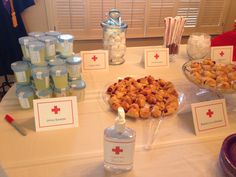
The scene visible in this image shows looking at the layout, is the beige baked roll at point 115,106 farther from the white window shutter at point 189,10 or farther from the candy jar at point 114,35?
the white window shutter at point 189,10

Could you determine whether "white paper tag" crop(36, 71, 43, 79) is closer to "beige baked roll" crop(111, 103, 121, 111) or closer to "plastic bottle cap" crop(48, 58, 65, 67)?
"plastic bottle cap" crop(48, 58, 65, 67)

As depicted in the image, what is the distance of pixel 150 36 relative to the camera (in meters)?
2.40

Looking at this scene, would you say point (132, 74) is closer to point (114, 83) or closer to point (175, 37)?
point (114, 83)

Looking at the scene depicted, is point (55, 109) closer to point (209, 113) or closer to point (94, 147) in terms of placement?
point (94, 147)

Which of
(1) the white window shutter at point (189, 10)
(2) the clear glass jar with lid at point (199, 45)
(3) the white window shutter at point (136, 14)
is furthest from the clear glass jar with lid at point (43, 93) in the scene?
(1) the white window shutter at point (189, 10)

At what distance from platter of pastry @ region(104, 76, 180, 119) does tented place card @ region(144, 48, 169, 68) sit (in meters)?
0.21

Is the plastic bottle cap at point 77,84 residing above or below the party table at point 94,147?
above

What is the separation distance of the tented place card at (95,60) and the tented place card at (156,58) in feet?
0.68

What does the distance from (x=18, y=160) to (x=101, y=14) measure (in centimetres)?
169

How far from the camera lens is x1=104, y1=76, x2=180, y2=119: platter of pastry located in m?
0.92

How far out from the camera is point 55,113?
2.79ft

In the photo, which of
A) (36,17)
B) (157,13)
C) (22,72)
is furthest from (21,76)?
(157,13)

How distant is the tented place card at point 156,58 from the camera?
4.27 ft

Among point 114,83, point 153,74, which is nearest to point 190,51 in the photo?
point 153,74
